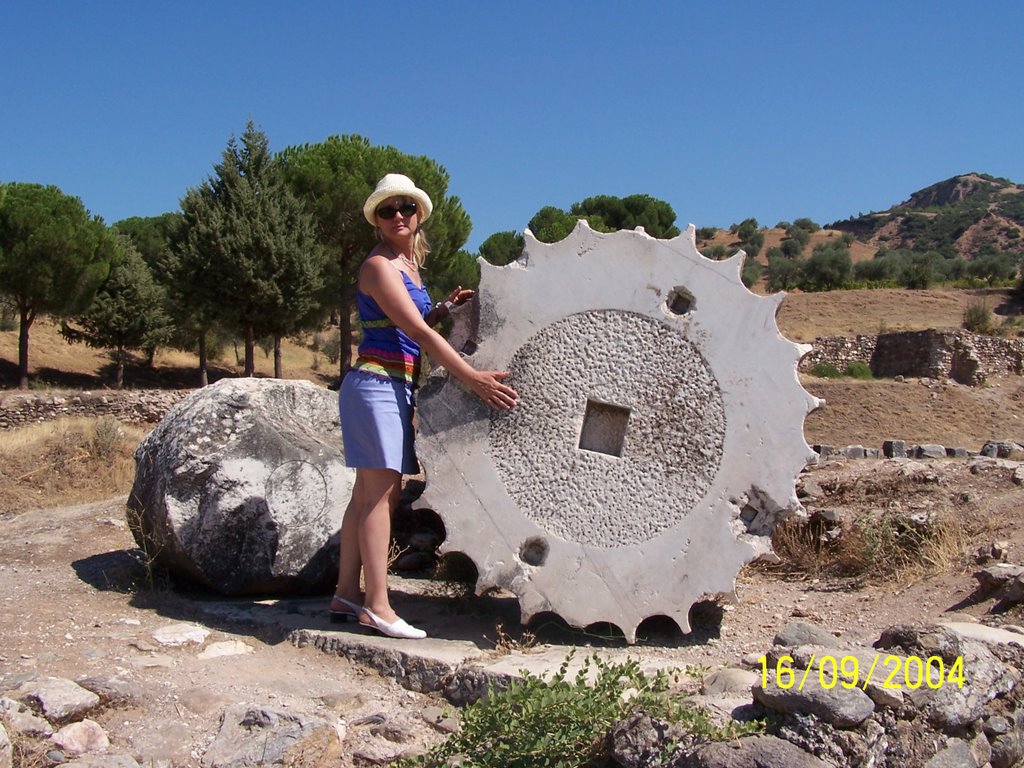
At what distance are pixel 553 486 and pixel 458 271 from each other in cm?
2097

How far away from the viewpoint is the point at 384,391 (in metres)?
3.95

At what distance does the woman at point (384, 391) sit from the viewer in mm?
3883

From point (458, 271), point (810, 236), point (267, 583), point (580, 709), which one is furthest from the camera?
point (810, 236)

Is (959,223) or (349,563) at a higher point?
(959,223)

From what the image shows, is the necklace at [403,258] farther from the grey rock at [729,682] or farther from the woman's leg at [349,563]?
the grey rock at [729,682]

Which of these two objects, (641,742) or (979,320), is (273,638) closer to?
(641,742)

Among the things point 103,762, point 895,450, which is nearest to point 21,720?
point 103,762

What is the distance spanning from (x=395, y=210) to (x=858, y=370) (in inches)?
914

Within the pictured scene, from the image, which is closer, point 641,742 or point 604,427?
point 641,742

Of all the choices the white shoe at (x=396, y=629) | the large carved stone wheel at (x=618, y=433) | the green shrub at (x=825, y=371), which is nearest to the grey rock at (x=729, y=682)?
the large carved stone wheel at (x=618, y=433)

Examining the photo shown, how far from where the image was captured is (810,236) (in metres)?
61.0

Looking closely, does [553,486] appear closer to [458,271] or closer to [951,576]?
Answer: [951,576]

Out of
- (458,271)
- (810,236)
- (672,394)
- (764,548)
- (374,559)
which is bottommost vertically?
(374,559)

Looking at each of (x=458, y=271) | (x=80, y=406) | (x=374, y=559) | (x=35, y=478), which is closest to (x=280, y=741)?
(x=374, y=559)
